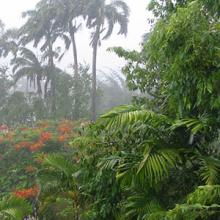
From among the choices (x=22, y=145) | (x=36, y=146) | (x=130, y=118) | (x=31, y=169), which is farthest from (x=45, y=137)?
(x=130, y=118)

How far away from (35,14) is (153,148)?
26.7 metres

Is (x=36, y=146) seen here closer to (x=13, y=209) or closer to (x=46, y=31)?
(x=13, y=209)

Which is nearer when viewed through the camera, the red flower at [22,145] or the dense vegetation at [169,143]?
the dense vegetation at [169,143]

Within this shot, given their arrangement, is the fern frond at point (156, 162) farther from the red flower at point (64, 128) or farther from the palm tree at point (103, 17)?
the palm tree at point (103, 17)

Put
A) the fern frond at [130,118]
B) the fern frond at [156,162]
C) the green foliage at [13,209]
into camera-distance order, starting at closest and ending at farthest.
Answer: the fern frond at [156,162], the fern frond at [130,118], the green foliage at [13,209]

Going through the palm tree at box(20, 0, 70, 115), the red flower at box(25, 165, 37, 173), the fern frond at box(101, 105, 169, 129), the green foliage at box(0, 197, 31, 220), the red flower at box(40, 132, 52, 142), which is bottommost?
the red flower at box(25, 165, 37, 173)

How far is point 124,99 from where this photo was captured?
123 ft

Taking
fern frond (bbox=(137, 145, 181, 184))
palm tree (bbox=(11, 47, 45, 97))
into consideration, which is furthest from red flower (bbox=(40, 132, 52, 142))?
fern frond (bbox=(137, 145, 181, 184))

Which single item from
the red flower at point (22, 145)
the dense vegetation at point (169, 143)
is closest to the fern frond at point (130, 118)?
the dense vegetation at point (169, 143)

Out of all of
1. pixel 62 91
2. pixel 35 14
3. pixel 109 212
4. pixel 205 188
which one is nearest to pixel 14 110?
pixel 62 91

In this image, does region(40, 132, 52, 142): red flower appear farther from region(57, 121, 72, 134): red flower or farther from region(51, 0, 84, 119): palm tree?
region(51, 0, 84, 119): palm tree

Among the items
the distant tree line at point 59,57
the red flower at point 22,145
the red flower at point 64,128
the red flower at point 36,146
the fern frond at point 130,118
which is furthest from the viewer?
the distant tree line at point 59,57

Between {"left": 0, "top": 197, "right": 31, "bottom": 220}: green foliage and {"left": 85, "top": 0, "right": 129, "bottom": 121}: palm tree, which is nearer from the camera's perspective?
{"left": 0, "top": 197, "right": 31, "bottom": 220}: green foliage

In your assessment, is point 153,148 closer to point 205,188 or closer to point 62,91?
point 205,188
